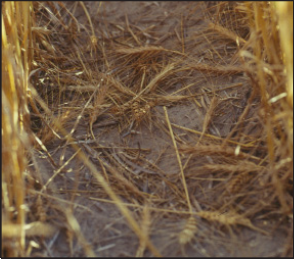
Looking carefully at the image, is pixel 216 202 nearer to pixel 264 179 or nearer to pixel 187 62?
pixel 264 179

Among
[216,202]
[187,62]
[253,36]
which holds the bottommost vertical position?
[216,202]

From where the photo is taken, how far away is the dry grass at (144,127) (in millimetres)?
1482

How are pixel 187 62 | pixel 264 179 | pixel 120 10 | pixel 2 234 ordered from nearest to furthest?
pixel 2 234 → pixel 264 179 → pixel 187 62 → pixel 120 10

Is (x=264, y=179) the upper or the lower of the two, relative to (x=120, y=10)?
lower

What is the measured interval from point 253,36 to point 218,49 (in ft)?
2.62

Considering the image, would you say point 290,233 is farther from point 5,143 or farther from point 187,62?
point 187,62

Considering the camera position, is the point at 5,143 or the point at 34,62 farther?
the point at 34,62

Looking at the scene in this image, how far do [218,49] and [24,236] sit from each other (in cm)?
114

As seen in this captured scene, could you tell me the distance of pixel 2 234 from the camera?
1.41m

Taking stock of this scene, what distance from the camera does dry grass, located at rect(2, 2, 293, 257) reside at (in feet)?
4.86

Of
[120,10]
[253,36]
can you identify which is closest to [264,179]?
[253,36]

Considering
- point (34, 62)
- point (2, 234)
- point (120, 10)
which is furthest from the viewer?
point (120, 10)

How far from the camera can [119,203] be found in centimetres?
158

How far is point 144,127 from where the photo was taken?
2.00 m
